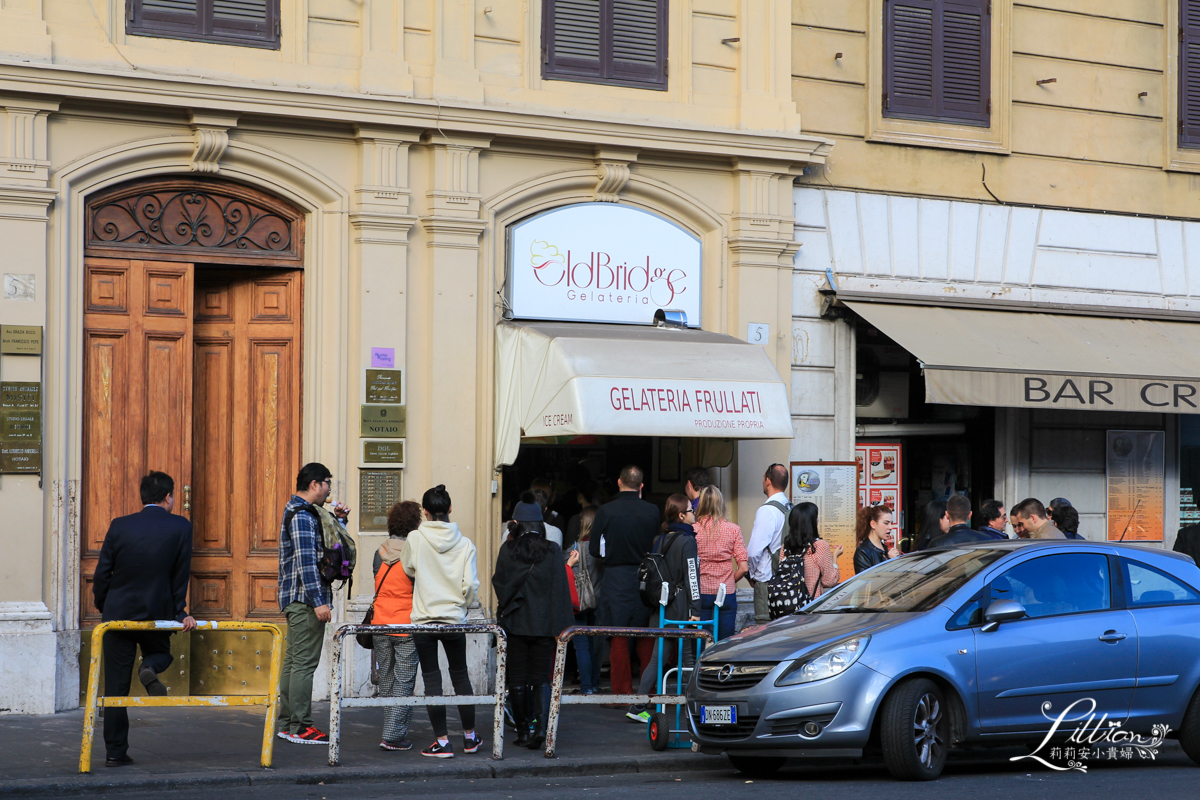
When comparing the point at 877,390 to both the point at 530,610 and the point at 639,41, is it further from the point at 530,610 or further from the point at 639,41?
the point at 530,610

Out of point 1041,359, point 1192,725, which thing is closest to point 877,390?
point 1041,359

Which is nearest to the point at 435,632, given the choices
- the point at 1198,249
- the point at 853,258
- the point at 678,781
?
the point at 678,781

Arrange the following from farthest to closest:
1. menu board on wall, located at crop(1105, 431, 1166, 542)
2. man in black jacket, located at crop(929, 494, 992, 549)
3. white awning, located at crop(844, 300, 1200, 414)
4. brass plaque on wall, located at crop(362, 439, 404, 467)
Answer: menu board on wall, located at crop(1105, 431, 1166, 542)
white awning, located at crop(844, 300, 1200, 414)
brass plaque on wall, located at crop(362, 439, 404, 467)
man in black jacket, located at crop(929, 494, 992, 549)

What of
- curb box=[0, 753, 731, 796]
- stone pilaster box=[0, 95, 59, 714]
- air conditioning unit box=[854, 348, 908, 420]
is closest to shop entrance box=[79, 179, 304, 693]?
stone pilaster box=[0, 95, 59, 714]

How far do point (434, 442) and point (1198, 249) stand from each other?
8.80 metres

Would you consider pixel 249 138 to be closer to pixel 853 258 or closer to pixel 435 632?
pixel 435 632

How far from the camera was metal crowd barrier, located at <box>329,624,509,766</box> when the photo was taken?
28.3ft

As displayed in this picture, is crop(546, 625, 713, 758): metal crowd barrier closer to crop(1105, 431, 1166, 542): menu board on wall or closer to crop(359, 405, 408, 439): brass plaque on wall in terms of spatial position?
crop(359, 405, 408, 439): brass plaque on wall

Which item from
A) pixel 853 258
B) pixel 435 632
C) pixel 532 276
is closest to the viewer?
pixel 435 632

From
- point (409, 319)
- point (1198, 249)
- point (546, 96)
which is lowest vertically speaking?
point (409, 319)

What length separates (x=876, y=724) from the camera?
848 centimetres

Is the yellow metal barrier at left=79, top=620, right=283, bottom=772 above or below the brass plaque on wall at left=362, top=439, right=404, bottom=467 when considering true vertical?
below

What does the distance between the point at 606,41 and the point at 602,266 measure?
2.07 meters

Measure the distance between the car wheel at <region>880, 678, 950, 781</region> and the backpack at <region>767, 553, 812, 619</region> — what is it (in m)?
2.02
